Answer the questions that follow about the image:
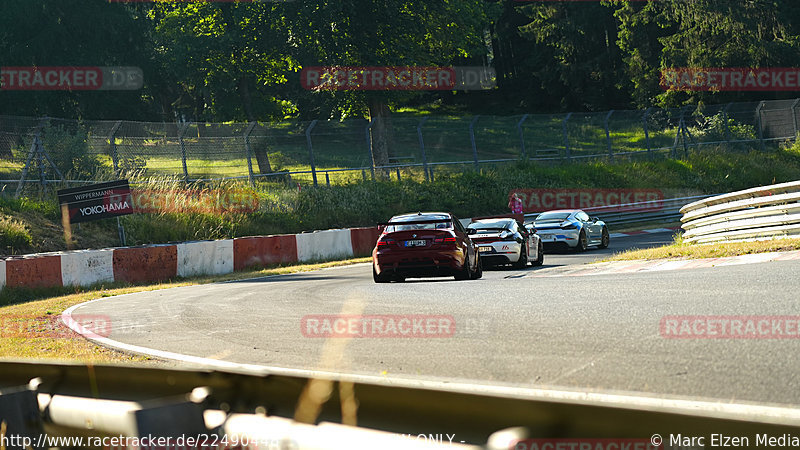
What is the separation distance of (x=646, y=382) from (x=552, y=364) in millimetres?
956

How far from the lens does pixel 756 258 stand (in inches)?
539

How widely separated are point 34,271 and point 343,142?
1489cm

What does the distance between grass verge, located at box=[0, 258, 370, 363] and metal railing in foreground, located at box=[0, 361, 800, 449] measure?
1644 mm

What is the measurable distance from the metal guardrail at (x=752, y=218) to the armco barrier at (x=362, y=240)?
9678 millimetres

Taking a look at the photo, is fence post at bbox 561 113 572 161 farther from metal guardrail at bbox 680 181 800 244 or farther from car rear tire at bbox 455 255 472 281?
car rear tire at bbox 455 255 472 281

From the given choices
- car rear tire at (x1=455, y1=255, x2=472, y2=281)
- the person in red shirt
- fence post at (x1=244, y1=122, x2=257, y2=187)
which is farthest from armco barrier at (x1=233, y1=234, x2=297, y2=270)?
the person in red shirt

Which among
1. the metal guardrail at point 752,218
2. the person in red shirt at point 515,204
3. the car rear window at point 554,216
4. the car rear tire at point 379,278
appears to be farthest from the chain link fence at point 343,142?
the metal guardrail at point 752,218

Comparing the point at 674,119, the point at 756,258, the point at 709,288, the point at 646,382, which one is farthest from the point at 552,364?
the point at 674,119

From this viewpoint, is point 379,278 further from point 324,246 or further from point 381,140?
point 381,140

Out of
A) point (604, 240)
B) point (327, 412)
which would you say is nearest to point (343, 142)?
point (604, 240)

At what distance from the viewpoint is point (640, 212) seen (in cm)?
3681

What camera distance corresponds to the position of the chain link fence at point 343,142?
80.9ft

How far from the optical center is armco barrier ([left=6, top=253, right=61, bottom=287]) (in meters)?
17.1

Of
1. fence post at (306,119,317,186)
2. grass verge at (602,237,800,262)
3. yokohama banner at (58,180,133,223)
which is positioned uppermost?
fence post at (306,119,317,186)
